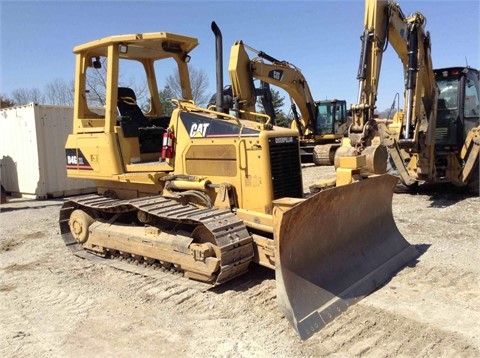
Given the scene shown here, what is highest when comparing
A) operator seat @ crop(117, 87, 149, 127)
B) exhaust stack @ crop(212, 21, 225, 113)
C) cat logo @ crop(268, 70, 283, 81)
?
cat logo @ crop(268, 70, 283, 81)

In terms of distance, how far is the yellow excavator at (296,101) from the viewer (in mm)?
7023

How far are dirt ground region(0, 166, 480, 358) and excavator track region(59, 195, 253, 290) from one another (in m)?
0.16

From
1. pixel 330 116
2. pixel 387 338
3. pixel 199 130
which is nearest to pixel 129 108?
pixel 199 130

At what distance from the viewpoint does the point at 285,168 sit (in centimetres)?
506

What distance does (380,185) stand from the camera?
538 centimetres

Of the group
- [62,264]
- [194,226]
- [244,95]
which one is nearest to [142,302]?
[194,226]

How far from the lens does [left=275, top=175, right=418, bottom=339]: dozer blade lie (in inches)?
155

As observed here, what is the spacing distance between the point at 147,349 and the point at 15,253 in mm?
4054

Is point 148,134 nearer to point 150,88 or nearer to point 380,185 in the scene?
point 150,88

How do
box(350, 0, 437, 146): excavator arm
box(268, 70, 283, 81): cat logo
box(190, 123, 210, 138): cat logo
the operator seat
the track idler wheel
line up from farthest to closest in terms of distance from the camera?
box(268, 70, 283, 81): cat logo < box(350, 0, 437, 146): excavator arm < the operator seat < the track idler wheel < box(190, 123, 210, 138): cat logo

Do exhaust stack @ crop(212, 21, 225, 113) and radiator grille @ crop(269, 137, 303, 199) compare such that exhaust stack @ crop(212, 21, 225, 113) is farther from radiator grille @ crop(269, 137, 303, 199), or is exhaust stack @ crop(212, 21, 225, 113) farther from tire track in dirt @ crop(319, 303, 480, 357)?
tire track in dirt @ crop(319, 303, 480, 357)

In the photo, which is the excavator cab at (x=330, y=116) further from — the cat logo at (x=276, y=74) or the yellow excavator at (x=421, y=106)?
the yellow excavator at (x=421, y=106)

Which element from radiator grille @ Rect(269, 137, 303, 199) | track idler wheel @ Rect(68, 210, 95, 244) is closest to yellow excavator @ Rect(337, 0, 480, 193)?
radiator grille @ Rect(269, 137, 303, 199)

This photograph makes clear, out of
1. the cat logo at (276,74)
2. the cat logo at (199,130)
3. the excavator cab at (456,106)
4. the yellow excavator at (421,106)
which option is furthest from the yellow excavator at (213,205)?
the excavator cab at (456,106)
